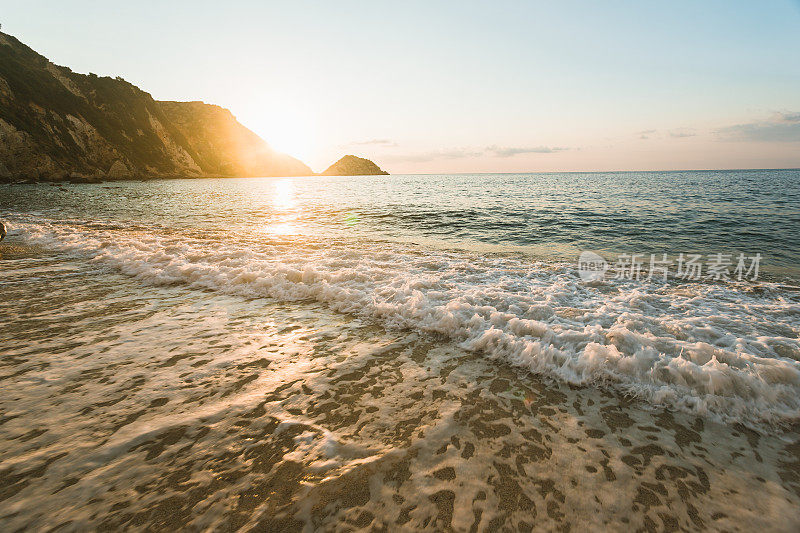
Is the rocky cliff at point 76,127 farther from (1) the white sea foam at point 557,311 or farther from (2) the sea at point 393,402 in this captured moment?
(2) the sea at point 393,402

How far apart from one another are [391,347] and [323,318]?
6.21 feet

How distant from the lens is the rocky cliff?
74.1 m

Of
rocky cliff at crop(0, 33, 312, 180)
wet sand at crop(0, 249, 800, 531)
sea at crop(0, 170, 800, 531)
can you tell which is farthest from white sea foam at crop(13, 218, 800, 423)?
rocky cliff at crop(0, 33, 312, 180)

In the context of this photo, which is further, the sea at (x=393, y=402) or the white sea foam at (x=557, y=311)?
the white sea foam at (x=557, y=311)

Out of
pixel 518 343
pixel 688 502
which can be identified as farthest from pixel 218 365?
pixel 688 502

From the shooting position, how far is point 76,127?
9100 centimetres

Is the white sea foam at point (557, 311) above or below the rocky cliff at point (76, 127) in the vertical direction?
below

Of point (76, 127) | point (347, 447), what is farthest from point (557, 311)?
point (76, 127)

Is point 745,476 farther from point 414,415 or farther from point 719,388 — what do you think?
point 414,415

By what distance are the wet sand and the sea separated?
20mm

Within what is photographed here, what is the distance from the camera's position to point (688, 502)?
274 cm

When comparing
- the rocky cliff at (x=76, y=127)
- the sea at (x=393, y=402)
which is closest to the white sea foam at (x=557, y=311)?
the sea at (x=393, y=402)

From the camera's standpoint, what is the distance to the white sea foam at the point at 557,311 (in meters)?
4.30

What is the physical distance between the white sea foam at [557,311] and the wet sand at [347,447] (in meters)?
0.57
